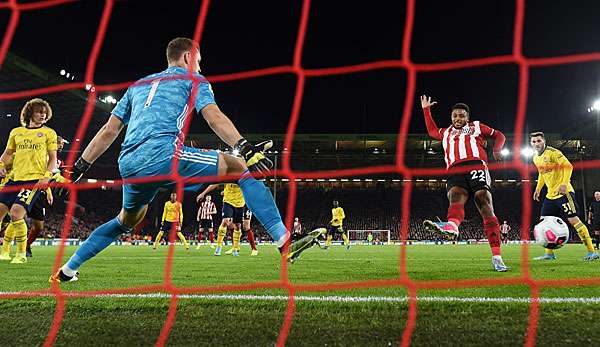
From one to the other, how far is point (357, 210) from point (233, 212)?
27365mm

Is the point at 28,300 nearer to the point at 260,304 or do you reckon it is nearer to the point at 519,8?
the point at 260,304

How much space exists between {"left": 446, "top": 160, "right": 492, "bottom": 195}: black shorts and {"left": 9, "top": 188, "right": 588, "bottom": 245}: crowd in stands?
88.2ft

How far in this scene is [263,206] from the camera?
3469 millimetres

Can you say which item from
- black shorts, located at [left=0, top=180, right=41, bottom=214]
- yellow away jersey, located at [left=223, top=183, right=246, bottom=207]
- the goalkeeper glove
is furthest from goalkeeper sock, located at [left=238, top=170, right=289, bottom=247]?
yellow away jersey, located at [left=223, top=183, right=246, bottom=207]

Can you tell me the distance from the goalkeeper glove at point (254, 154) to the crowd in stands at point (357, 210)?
1161 inches

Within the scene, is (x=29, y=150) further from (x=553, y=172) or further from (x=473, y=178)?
(x=553, y=172)

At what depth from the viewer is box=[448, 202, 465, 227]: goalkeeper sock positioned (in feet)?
17.6

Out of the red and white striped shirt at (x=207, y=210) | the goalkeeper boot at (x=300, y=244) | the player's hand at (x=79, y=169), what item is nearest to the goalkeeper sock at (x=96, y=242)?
the player's hand at (x=79, y=169)

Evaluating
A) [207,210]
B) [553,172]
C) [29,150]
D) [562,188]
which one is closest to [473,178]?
[562,188]

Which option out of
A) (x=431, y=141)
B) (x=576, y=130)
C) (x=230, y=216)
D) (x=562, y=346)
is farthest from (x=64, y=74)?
(x=576, y=130)

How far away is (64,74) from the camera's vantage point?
84.8ft

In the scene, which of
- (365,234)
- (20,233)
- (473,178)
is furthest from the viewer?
(365,234)

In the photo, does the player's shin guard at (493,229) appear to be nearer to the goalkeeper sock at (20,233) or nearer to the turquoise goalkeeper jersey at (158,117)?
the turquoise goalkeeper jersey at (158,117)

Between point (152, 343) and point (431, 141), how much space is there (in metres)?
36.2
